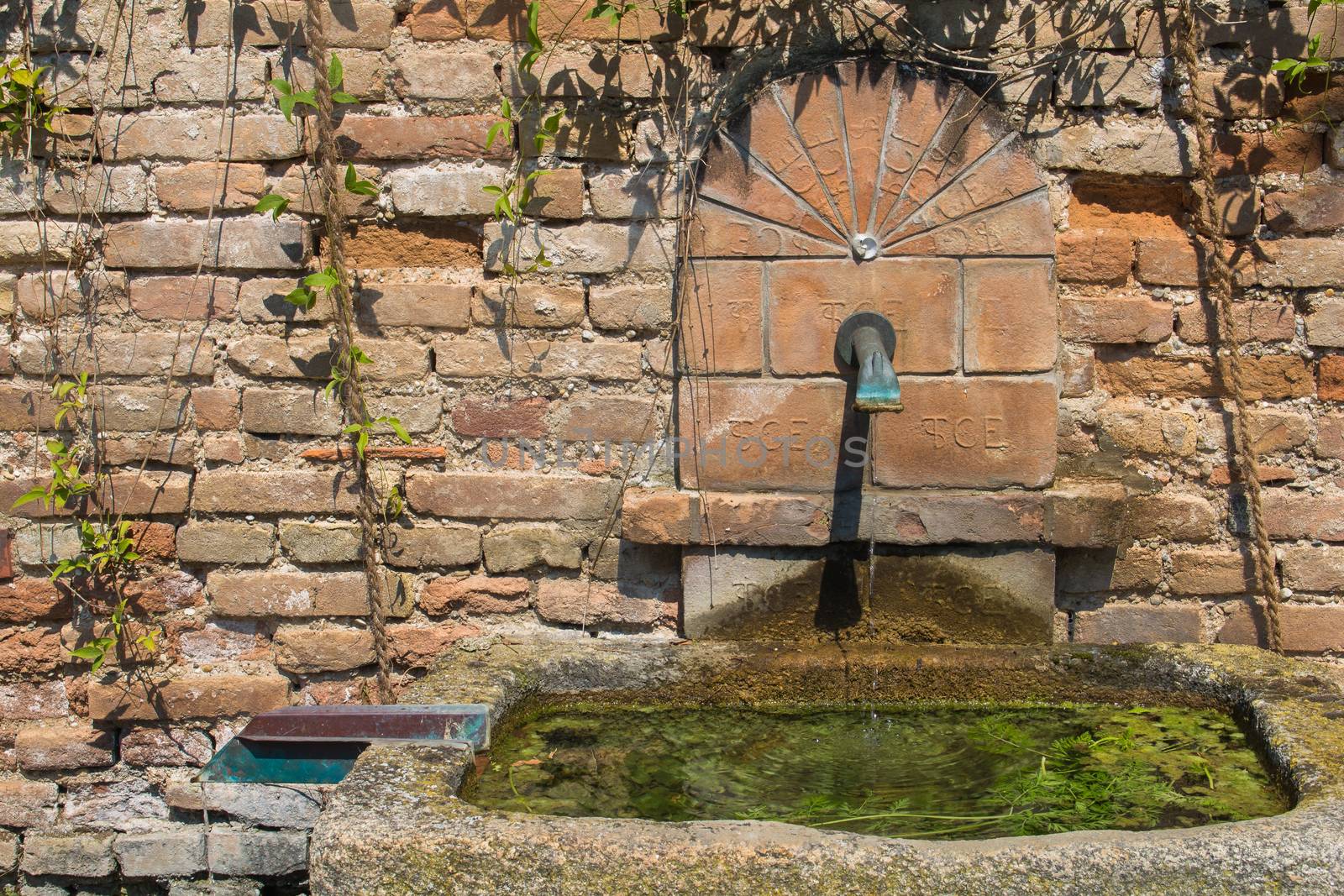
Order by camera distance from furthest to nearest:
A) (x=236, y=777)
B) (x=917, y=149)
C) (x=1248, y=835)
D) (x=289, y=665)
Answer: (x=289, y=665)
(x=917, y=149)
(x=236, y=777)
(x=1248, y=835)

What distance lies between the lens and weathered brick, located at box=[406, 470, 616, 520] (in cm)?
285

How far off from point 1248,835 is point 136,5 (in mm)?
2937

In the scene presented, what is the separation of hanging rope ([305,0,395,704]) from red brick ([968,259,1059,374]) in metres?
1.40

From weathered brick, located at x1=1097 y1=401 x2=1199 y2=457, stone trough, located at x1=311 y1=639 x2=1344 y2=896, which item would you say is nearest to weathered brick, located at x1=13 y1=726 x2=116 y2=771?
stone trough, located at x1=311 y1=639 x2=1344 y2=896

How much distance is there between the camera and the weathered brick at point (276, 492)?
285 cm

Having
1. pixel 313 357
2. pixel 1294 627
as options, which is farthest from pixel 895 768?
pixel 313 357

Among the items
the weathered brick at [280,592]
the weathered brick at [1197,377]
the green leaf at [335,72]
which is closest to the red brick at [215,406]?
the weathered brick at [280,592]

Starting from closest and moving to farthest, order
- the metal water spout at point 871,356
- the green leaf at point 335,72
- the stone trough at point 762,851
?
the stone trough at point 762,851 → the metal water spout at point 871,356 → the green leaf at point 335,72

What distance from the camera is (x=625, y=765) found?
7.39ft

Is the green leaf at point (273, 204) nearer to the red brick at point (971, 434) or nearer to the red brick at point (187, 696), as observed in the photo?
the red brick at point (187, 696)

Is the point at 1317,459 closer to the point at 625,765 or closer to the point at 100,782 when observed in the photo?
the point at 625,765

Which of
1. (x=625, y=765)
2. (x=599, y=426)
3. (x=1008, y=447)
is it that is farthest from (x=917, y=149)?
(x=625, y=765)

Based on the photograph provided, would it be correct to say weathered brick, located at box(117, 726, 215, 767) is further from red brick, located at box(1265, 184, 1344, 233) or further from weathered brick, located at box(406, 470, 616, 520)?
red brick, located at box(1265, 184, 1344, 233)

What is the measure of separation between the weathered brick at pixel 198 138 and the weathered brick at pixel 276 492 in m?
0.79
